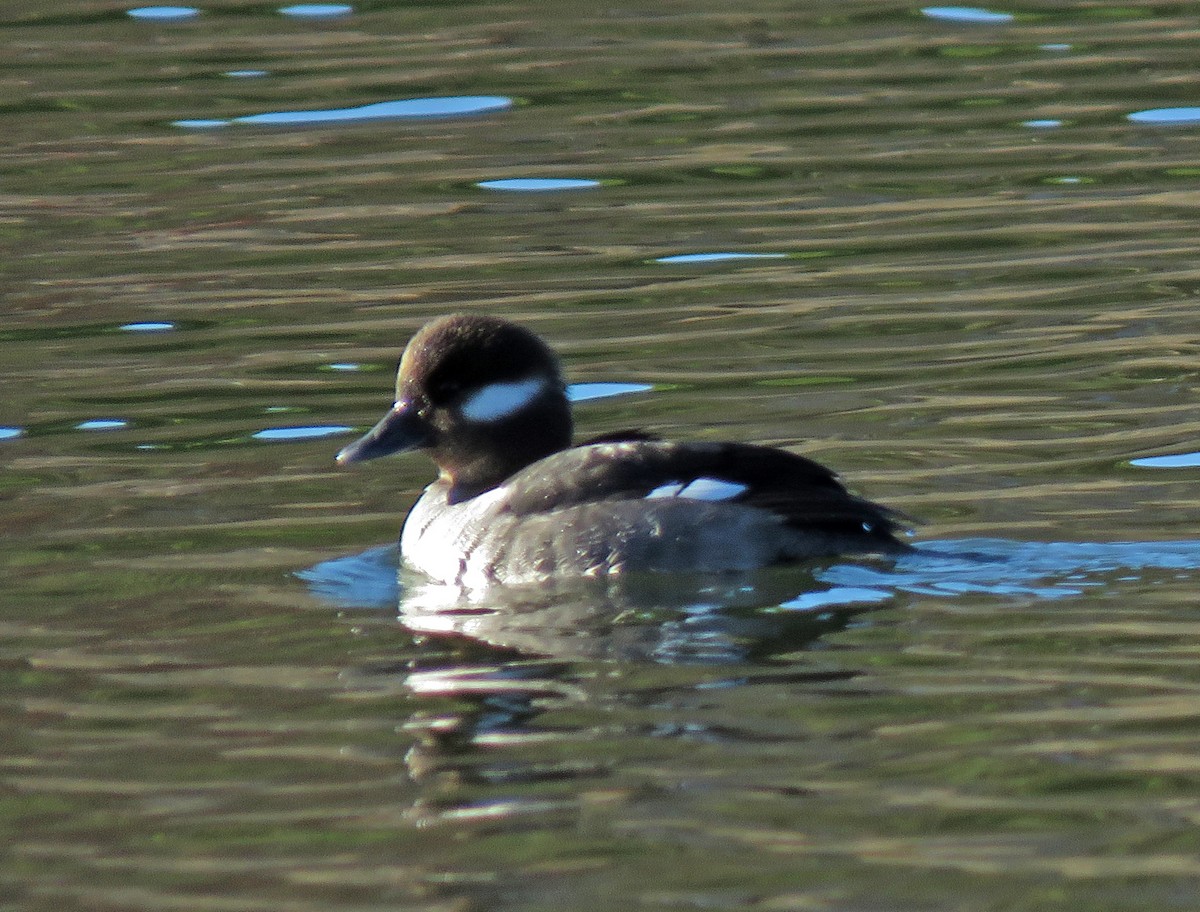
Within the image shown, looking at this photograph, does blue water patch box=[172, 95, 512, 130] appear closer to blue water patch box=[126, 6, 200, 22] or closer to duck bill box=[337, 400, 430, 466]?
blue water patch box=[126, 6, 200, 22]

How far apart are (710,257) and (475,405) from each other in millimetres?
3749

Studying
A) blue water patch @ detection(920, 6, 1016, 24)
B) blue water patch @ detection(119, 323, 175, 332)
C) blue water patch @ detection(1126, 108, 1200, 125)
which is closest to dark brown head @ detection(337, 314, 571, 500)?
blue water patch @ detection(119, 323, 175, 332)

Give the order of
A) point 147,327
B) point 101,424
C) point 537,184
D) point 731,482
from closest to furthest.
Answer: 1. point 731,482
2. point 101,424
3. point 147,327
4. point 537,184

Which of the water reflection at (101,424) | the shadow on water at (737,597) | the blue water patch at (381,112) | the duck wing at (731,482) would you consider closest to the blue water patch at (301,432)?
the water reflection at (101,424)

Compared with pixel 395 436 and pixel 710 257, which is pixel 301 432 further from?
pixel 710 257

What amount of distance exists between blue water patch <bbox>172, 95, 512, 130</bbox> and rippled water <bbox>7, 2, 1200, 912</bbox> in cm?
6

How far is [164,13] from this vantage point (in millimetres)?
17453

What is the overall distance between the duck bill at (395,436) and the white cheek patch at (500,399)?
0.67ft

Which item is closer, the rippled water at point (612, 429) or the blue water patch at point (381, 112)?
the rippled water at point (612, 429)

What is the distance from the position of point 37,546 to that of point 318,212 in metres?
5.36

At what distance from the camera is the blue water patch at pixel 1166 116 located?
13.8 meters

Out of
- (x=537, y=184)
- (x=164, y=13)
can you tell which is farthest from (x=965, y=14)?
(x=164, y=13)

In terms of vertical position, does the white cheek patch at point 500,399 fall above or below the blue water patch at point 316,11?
below

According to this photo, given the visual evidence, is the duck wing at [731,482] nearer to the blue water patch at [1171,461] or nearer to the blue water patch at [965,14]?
the blue water patch at [1171,461]
